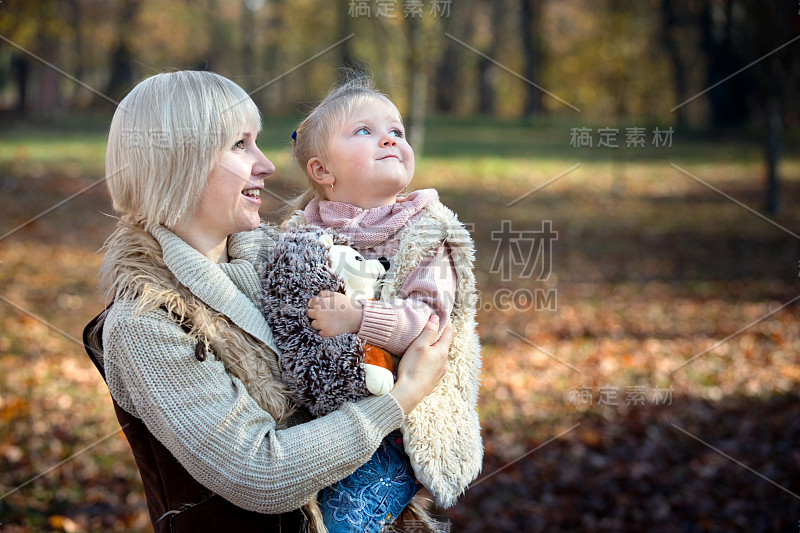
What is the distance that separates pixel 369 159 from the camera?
7.02 feet

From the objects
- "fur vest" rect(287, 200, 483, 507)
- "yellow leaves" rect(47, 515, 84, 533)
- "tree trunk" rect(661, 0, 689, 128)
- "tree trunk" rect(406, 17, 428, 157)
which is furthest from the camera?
"tree trunk" rect(661, 0, 689, 128)

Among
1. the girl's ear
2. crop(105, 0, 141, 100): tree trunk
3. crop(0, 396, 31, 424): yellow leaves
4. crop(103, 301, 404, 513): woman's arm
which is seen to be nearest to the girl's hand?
crop(103, 301, 404, 513): woman's arm

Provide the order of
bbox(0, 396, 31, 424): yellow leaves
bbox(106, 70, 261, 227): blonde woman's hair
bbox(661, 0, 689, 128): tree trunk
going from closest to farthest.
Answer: bbox(106, 70, 261, 227): blonde woman's hair < bbox(0, 396, 31, 424): yellow leaves < bbox(661, 0, 689, 128): tree trunk

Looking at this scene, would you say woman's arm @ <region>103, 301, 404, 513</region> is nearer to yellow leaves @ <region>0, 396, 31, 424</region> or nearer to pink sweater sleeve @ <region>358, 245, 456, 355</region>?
pink sweater sleeve @ <region>358, 245, 456, 355</region>

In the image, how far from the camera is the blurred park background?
4805 mm

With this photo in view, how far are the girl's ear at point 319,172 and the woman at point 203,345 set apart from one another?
256 millimetres

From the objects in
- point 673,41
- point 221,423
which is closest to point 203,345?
point 221,423

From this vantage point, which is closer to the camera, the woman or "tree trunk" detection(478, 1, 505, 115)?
the woman

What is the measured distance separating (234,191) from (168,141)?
211mm

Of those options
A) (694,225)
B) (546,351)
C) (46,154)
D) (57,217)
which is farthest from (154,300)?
(46,154)

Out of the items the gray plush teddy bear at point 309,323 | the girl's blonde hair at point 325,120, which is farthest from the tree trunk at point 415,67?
the gray plush teddy bear at point 309,323

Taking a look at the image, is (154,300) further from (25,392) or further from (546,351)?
(546,351)

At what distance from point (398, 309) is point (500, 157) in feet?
53.2

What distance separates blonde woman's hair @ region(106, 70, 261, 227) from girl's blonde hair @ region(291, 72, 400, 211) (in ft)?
1.23
